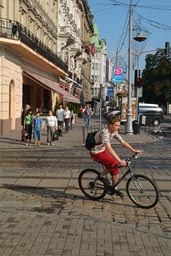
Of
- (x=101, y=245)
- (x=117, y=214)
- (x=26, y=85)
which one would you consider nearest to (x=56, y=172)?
(x=117, y=214)

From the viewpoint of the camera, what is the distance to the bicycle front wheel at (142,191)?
7.69m

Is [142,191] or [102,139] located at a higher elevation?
[102,139]

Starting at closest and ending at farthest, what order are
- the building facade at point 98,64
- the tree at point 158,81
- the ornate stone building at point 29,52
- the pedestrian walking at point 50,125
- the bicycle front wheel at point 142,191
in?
the bicycle front wheel at point 142,191 < the pedestrian walking at point 50,125 < the ornate stone building at point 29,52 < the tree at point 158,81 < the building facade at point 98,64

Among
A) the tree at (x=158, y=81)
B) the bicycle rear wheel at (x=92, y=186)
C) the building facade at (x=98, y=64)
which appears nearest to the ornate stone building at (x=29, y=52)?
the bicycle rear wheel at (x=92, y=186)

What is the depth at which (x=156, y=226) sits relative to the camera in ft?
21.5

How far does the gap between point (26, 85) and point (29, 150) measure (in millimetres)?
20565

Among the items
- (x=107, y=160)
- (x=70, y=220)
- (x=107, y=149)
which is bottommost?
(x=70, y=220)

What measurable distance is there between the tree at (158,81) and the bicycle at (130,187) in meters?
79.4

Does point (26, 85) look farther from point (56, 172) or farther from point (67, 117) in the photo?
point (56, 172)

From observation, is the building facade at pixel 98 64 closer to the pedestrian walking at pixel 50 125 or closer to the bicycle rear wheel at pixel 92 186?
the pedestrian walking at pixel 50 125

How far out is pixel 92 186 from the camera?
8.31 metres

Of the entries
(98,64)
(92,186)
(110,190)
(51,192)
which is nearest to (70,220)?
(110,190)

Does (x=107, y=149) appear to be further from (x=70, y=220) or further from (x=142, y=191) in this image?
(x=70, y=220)

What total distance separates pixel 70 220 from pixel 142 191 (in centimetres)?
172
